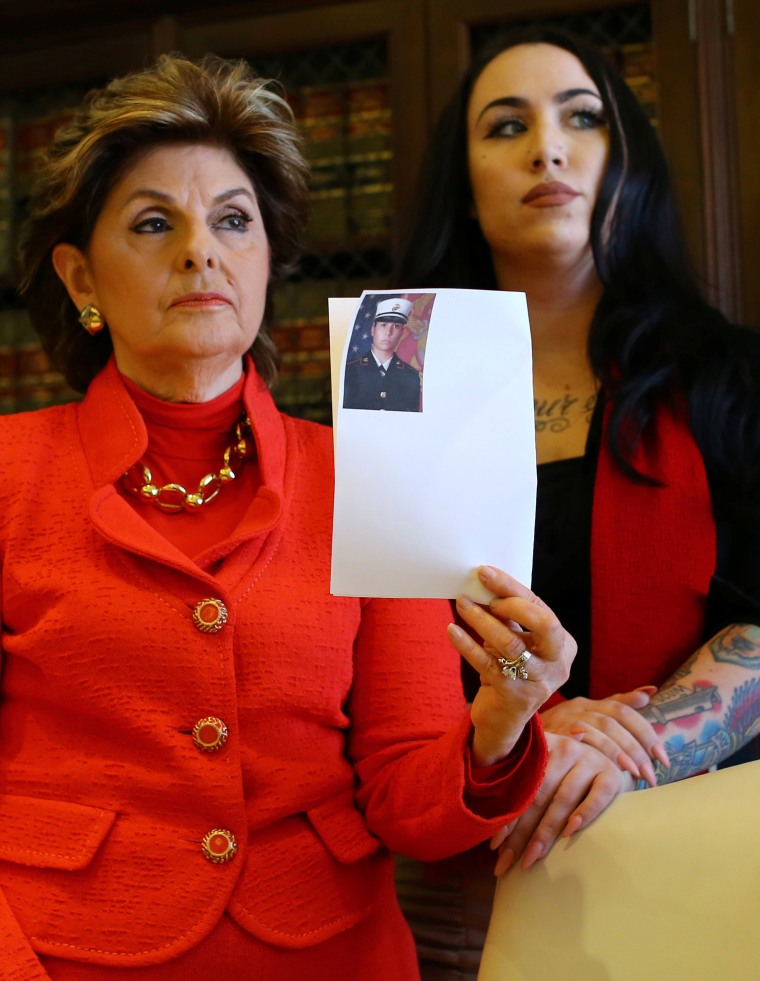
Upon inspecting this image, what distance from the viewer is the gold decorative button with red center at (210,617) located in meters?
1.27

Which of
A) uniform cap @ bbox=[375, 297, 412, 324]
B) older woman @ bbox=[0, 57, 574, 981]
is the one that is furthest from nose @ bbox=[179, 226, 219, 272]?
uniform cap @ bbox=[375, 297, 412, 324]

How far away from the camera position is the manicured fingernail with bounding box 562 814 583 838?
1.21 m

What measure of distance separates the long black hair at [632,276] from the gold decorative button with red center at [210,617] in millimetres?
689

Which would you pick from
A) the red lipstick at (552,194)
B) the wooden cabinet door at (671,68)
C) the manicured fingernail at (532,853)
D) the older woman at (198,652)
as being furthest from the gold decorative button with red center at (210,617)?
the wooden cabinet door at (671,68)

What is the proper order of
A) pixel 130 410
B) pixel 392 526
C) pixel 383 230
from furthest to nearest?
Result: 1. pixel 383 230
2. pixel 130 410
3. pixel 392 526

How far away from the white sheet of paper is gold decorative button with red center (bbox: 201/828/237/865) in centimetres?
35

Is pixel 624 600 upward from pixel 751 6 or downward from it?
downward

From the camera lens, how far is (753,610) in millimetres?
1629

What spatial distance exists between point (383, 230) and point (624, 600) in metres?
1.00

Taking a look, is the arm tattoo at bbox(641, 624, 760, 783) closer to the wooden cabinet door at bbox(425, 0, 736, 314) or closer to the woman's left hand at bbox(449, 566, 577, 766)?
the woman's left hand at bbox(449, 566, 577, 766)

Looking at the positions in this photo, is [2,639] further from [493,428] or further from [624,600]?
[624,600]

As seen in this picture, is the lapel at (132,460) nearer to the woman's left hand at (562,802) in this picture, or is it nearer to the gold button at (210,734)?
the gold button at (210,734)

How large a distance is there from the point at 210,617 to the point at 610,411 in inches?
29.9

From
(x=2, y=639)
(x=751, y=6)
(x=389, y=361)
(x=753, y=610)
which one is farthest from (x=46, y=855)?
(x=751, y=6)
